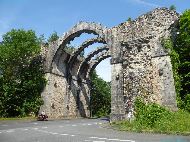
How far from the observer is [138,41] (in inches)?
878

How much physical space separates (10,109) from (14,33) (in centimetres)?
773

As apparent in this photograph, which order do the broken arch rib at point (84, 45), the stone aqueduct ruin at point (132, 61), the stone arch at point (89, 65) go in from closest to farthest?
the stone aqueduct ruin at point (132, 61)
the broken arch rib at point (84, 45)
the stone arch at point (89, 65)

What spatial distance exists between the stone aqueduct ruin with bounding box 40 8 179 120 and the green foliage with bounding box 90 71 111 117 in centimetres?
1853

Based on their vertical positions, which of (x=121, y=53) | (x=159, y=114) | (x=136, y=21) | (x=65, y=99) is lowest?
(x=159, y=114)

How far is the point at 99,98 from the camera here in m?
50.8

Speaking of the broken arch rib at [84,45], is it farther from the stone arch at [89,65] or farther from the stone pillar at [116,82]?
the stone pillar at [116,82]

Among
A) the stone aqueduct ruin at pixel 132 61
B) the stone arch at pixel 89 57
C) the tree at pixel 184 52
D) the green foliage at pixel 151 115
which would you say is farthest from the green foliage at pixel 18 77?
the green foliage at pixel 151 115

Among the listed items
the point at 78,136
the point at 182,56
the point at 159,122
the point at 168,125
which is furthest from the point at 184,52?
the point at 78,136

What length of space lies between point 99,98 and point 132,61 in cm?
2966

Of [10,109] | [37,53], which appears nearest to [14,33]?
[37,53]

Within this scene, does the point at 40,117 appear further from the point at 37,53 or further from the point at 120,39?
the point at 120,39

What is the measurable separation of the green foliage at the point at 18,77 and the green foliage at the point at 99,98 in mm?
20934

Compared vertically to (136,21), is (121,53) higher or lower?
lower

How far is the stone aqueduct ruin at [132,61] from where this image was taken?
20562mm
